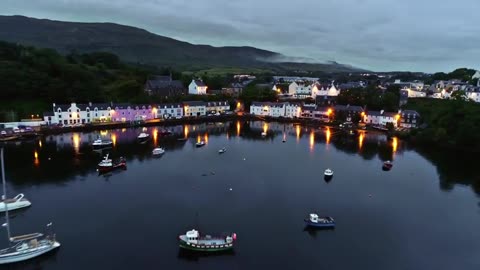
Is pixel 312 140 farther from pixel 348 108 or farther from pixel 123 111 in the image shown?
pixel 123 111

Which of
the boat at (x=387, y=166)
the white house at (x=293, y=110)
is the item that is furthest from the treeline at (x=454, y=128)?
the white house at (x=293, y=110)

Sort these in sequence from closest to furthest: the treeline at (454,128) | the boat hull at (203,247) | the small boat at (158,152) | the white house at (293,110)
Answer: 1. the boat hull at (203,247)
2. the small boat at (158,152)
3. the treeline at (454,128)
4. the white house at (293,110)

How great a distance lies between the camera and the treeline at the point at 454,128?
127 ft

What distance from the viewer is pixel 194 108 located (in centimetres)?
5703

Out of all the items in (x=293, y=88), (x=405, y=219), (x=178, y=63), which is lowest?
(x=405, y=219)

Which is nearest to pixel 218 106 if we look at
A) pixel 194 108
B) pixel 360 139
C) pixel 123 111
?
pixel 194 108

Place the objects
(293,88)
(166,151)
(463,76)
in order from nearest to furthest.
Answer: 1. (166,151)
2. (293,88)
3. (463,76)

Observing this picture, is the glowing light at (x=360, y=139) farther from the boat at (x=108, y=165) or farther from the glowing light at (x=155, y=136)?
the boat at (x=108, y=165)

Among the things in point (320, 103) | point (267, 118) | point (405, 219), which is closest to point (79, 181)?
point (405, 219)

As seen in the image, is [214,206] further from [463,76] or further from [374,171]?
[463,76]

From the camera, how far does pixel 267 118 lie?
190 ft

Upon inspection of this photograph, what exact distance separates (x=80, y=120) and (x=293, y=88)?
51464 millimetres

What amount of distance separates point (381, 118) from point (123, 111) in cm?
3971

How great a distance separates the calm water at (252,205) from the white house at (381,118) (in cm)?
1267
